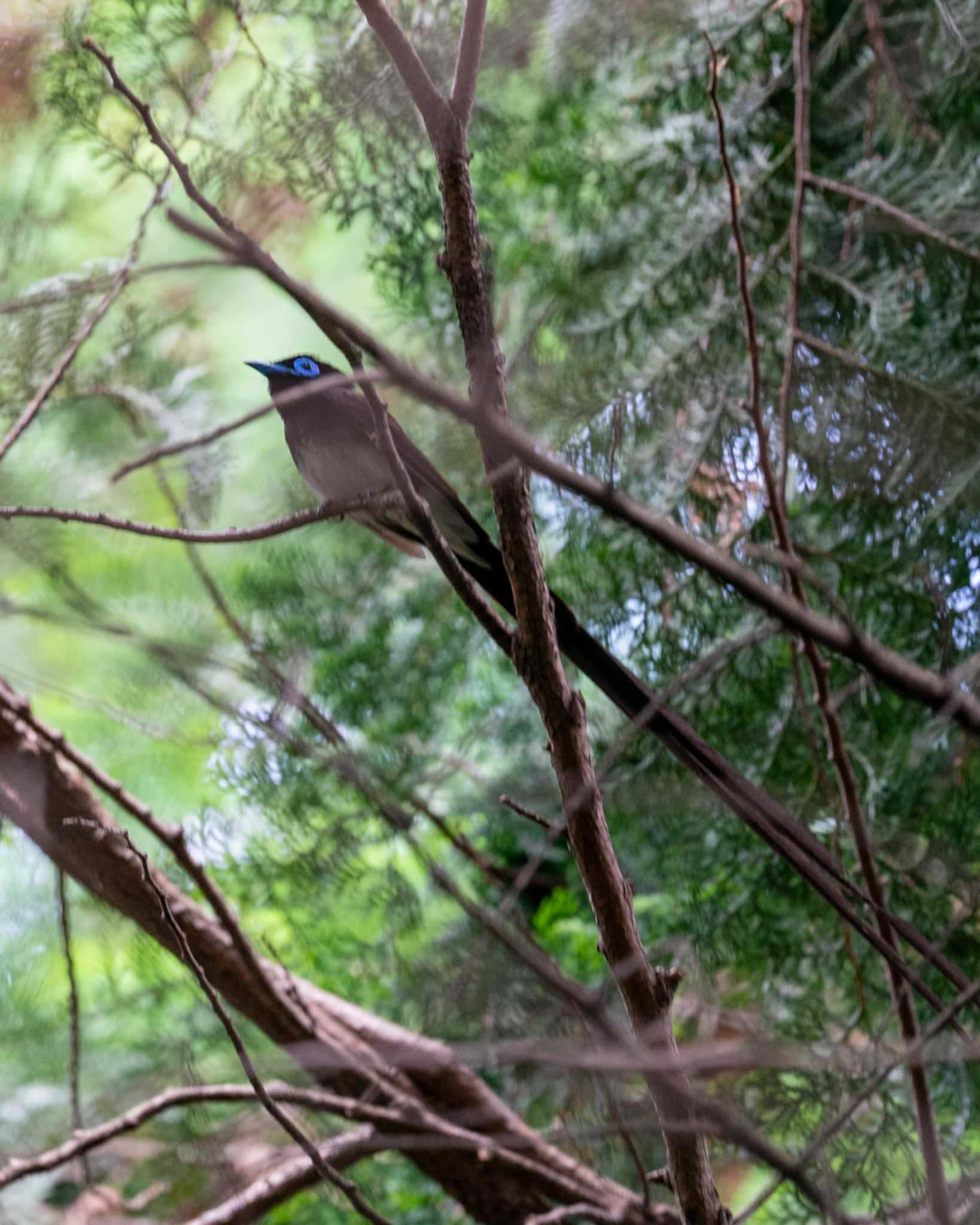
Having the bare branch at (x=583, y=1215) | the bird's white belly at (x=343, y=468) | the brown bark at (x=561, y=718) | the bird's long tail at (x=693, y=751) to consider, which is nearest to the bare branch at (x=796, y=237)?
the bird's long tail at (x=693, y=751)

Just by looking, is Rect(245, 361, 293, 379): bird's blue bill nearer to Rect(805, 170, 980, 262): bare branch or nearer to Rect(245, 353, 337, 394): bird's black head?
Rect(245, 353, 337, 394): bird's black head

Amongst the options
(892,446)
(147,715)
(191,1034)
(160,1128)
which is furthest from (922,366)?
(160,1128)

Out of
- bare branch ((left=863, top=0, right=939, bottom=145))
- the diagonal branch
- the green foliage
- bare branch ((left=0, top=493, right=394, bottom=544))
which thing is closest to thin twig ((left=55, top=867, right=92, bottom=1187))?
the green foliage

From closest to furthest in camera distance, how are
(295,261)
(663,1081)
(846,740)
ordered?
(663,1081), (846,740), (295,261)

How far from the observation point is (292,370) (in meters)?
1.66

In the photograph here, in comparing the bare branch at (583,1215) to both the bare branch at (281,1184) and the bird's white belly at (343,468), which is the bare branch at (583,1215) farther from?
the bird's white belly at (343,468)

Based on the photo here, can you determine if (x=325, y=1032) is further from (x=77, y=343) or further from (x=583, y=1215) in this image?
(x=77, y=343)

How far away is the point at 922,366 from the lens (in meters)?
1.51

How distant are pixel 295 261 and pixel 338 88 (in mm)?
407

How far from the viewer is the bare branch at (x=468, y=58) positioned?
0.82 meters

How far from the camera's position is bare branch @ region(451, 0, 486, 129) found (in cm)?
82

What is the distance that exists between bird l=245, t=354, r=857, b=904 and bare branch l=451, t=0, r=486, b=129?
0.79 ft

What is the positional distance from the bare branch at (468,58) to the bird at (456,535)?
24cm

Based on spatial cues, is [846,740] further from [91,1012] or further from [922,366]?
[91,1012]
